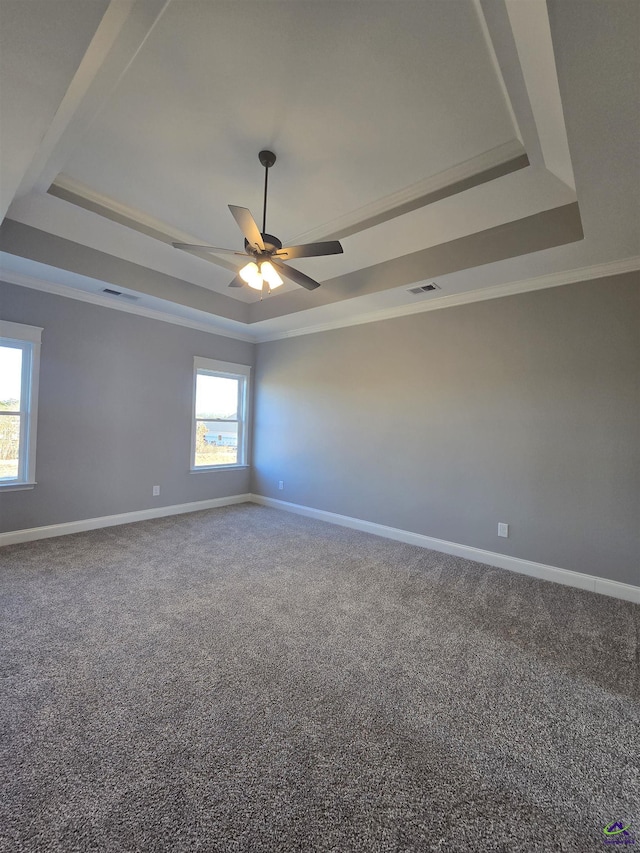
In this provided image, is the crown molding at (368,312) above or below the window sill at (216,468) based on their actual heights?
above

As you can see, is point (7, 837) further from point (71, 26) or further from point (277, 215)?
point (277, 215)

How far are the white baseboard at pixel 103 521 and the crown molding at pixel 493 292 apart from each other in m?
2.89

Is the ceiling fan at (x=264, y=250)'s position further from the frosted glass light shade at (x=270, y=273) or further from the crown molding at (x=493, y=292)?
the crown molding at (x=493, y=292)

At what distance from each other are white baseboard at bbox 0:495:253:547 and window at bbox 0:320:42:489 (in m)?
0.50

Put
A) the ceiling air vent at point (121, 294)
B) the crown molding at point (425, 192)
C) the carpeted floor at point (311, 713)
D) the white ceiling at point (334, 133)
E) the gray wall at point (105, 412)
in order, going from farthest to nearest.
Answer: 1. the ceiling air vent at point (121, 294)
2. the gray wall at point (105, 412)
3. the crown molding at point (425, 192)
4. the white ceiling at point (334, 133)
5. the carpeted floor at point (311, 713)

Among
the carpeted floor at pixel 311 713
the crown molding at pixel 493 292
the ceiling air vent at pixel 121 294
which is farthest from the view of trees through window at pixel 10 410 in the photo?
the crown molding at pixel 493 292

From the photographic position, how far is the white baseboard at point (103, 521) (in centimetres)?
375

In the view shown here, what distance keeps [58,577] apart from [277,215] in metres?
3.52

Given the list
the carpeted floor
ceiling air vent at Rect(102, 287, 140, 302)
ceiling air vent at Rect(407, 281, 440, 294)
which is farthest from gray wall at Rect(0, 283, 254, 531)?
ceiling air vent at Rect(407, 281, 440, 294)

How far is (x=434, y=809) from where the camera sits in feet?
4.20

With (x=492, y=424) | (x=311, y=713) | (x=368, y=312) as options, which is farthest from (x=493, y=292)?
(x=311, y=713)

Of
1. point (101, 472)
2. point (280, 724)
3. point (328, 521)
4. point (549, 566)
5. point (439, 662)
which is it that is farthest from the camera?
point (328, 521)

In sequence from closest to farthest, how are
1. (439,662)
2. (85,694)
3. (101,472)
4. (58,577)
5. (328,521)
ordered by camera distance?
1. (85,694)
2. (439,662)
3. (58,577)
4. (101,472)
5. (328,521)

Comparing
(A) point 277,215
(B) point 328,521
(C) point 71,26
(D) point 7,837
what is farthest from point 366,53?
(B) point 328,521
